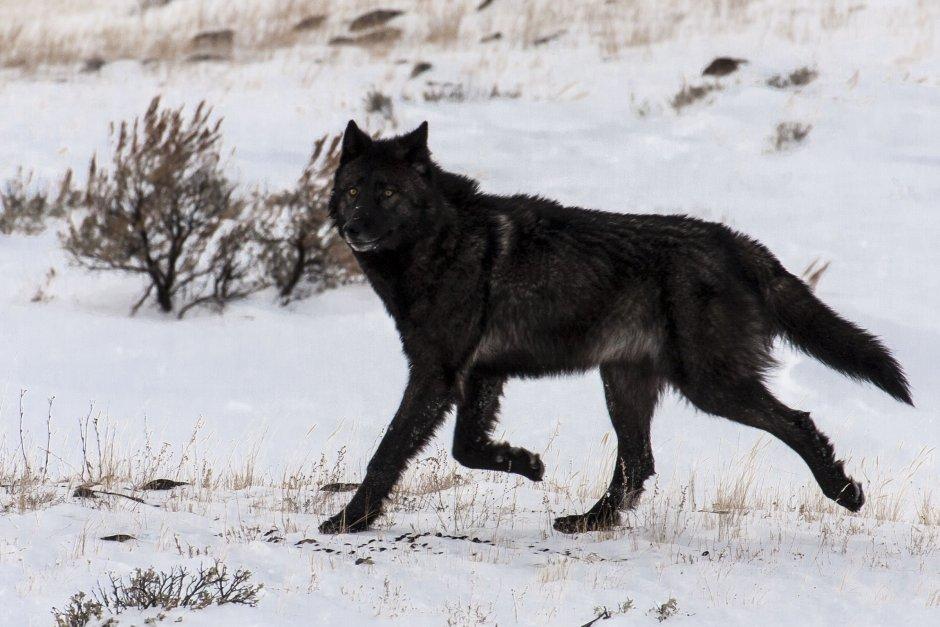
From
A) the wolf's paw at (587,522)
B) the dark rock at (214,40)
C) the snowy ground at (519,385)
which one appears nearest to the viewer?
the snowy ground at (519,385)

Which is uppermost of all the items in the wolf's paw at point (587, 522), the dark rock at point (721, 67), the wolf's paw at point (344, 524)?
the dark rock at point (721, 67)

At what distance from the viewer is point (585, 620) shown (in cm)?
344

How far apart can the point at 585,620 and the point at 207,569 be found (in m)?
1.31

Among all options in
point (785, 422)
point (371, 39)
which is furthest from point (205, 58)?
point (785, 422)

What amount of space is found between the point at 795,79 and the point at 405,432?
36.1 feet

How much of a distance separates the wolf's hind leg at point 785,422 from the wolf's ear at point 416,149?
5.24 feet

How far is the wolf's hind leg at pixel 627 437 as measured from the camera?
5.03 m

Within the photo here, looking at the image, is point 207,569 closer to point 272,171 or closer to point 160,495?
point 160,495

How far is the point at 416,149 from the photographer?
498 centimetres

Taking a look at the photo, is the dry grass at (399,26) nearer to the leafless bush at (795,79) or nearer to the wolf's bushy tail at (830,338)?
the leafless bush at (795,79)

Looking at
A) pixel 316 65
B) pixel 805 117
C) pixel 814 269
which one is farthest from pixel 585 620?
pixel 316 65

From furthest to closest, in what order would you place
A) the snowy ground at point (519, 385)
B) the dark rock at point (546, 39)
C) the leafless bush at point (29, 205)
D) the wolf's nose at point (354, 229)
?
the dark rock at point (546, 39), the leafless bush at point (29, 205), the wolf's nose at point (354, 229), the snowy ground at point (519, 385)

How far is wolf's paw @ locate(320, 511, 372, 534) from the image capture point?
4625 millimetres

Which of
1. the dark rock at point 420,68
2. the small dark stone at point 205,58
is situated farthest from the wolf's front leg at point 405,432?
the small dark stone at point 205,58
